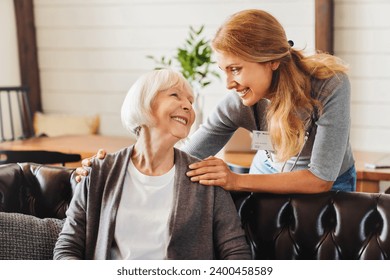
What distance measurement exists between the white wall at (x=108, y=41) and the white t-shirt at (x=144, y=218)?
2849mm

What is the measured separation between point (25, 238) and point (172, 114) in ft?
2.27

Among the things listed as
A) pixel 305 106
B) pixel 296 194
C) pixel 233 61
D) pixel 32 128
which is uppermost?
pixel 233 61

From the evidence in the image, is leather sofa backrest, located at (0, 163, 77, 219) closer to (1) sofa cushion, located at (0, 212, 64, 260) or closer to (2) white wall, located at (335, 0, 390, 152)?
(1) sofa cushion, located at (0, 212, 64, 260)

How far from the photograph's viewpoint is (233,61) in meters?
2.34

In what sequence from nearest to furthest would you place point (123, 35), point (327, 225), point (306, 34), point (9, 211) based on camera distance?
point (327, 225) → point (9, 211) → point (306, 34) → point (123, 35)

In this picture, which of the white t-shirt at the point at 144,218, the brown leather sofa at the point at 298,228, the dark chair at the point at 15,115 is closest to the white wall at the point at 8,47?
the dark chair at the point at 15,115

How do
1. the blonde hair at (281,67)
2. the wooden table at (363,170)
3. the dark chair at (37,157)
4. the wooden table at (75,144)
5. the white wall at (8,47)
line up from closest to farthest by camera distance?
1. the blonde hair at (281,67)
2. the wooden table at (363,170)
3. the dark chair at (37,157)
4. the wooden table at (75,144)
5. the white wall at (8,47)

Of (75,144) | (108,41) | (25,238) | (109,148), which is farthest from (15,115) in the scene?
(25,238)

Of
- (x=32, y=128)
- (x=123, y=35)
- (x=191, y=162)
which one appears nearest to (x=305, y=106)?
(x=191, y=162)

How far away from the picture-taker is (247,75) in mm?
2363

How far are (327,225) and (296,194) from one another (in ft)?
0.47

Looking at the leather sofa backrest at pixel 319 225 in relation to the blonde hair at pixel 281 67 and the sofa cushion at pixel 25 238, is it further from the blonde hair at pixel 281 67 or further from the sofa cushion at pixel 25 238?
the sofa cushion at pixel 25 238

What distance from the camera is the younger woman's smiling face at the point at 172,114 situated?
220 cm
